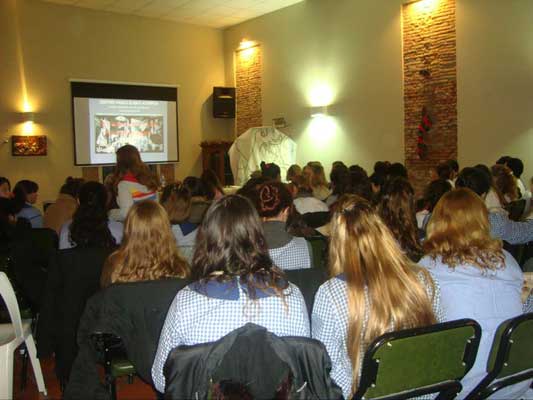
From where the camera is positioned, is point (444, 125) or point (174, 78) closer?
point (444, 125)

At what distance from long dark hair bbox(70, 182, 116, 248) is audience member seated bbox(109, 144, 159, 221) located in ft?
4.07

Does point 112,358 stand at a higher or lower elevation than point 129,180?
lower

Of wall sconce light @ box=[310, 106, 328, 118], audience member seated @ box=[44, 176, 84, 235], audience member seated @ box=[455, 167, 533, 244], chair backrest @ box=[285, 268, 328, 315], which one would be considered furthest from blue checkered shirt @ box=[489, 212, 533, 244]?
wall sconce light @ box=[310, 106, 328, 118]

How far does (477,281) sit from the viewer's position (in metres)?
2.11

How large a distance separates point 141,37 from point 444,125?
6298 millimetres

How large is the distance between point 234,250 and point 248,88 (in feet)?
32.4

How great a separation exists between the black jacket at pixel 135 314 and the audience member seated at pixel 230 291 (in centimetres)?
32

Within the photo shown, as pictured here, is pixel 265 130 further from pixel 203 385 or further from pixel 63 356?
pixel 203 385

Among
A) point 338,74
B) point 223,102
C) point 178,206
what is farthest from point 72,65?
point 178,206

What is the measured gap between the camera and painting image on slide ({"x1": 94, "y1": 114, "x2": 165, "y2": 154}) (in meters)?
10.3

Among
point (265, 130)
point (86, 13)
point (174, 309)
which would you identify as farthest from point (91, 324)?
point (86, 13)

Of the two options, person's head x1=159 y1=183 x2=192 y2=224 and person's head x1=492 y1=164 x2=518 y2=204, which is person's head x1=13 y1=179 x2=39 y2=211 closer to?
person's head x1=159 y1=183 x2=192 y2=224

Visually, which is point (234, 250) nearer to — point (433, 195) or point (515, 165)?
point (433, 195)

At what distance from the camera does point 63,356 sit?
2.84 metres
